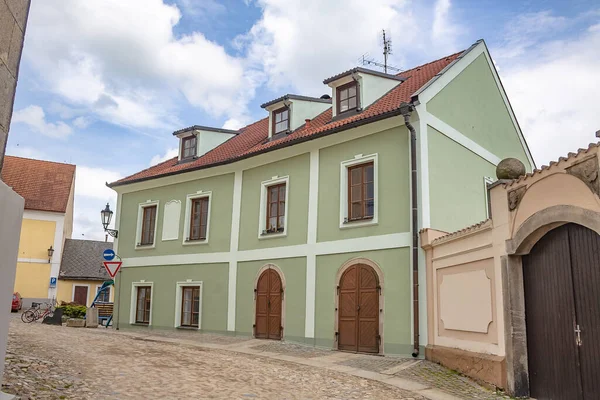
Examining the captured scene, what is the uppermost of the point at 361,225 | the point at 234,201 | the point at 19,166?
the point at 19,166

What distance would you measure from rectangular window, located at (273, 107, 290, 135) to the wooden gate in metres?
9.73

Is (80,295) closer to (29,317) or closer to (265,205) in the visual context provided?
(29,317)

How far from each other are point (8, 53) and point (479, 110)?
13.5m

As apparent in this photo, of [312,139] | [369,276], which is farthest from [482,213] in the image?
[312,139]

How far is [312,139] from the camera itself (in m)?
14.1

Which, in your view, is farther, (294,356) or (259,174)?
(259,174)

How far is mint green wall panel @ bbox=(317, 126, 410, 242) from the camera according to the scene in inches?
481

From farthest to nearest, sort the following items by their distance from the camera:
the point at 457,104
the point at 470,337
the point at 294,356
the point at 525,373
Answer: the point at 457,104 < the point at 294,356 < the point at 470,337 < the point at 525,373

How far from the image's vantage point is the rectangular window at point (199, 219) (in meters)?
17.4

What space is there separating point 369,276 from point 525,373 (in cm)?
493

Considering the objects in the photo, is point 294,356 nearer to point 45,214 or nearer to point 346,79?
point 346,79

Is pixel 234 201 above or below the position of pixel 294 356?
above

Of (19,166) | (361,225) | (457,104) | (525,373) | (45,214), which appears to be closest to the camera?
(525,373)

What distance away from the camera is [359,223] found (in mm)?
12844
